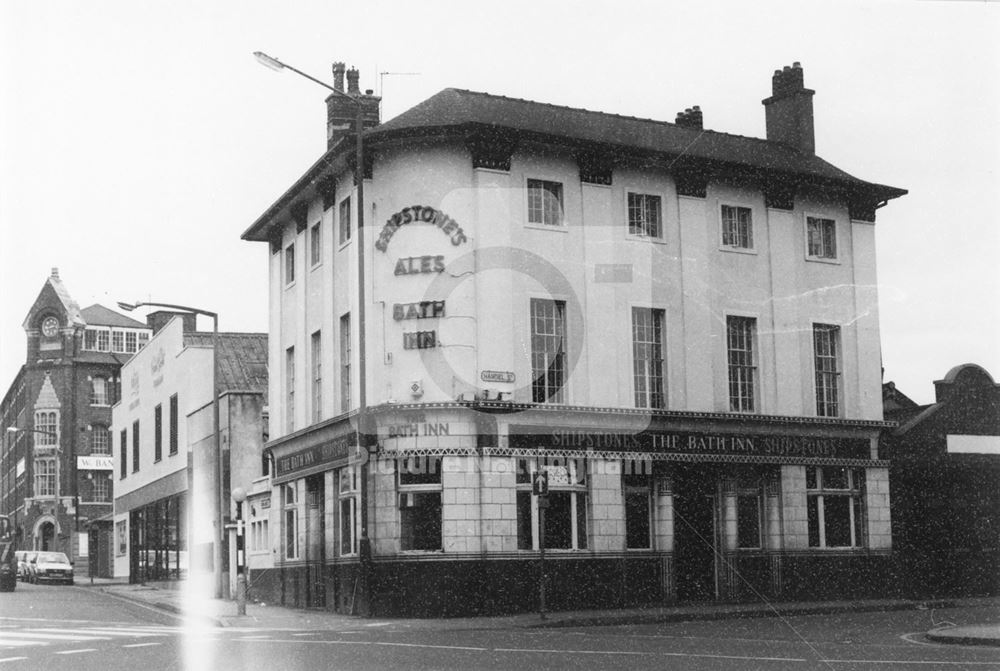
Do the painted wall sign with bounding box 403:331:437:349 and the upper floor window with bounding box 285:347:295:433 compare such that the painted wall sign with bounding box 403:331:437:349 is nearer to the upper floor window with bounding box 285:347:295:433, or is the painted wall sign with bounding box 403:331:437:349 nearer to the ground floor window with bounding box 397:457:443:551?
the ground floor window with bounding box 397:457:443:551

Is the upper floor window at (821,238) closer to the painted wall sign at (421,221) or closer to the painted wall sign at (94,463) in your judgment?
the painted wall sign at (421,221)

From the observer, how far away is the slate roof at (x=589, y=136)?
2852 cm

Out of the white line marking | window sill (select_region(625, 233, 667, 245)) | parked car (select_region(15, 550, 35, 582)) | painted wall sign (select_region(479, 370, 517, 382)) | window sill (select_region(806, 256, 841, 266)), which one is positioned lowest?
parked car (select_region(15, 550, 35, 582))

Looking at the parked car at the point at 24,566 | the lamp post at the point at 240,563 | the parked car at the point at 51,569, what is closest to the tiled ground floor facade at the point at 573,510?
the lamp post at the point at 240,563

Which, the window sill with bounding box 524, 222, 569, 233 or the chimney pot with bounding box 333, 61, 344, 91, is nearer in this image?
the window sill with bounding box 524, 222, 569, 233

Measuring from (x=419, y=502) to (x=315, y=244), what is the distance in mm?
8423

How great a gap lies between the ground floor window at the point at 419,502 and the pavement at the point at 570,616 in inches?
69.9

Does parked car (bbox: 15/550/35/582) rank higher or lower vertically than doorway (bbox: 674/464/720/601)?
lower

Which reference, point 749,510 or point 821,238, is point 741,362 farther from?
point 821,238

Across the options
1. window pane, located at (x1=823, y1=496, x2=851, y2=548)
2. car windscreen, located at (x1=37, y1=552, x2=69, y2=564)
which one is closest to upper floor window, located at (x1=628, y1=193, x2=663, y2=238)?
window pane, located at (x1=823, y1=496, x2=851, y2=548)

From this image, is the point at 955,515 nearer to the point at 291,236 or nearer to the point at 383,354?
the point at 383,354

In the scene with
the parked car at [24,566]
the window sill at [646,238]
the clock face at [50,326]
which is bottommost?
the parked car at [24,566]

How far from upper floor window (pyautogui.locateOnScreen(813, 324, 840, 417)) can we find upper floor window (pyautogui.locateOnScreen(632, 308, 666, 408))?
15.6 feet

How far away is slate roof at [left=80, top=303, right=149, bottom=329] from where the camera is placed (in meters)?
98.2
